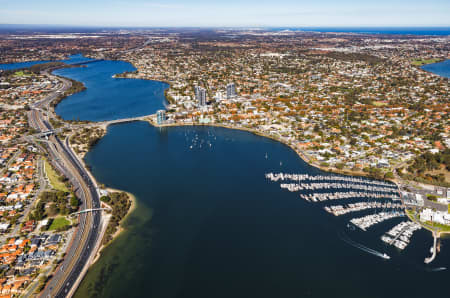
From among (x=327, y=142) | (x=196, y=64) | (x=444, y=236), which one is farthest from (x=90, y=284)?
(x=196, y=64)

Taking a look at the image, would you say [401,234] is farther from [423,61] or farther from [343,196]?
[423,61]

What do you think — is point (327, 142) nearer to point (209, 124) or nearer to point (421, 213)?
point (421, 213)

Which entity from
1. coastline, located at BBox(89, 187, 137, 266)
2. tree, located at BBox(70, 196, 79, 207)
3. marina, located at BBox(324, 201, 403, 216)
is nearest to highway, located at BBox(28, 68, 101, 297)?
coastline, located at BBox(89, 187, 137, 266)

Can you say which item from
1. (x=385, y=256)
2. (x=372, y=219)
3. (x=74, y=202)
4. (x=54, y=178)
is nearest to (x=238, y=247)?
(x=385, y=256)

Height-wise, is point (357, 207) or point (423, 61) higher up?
point (423, 61)

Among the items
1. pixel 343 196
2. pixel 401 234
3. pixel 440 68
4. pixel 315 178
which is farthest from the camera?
pixel 440 68

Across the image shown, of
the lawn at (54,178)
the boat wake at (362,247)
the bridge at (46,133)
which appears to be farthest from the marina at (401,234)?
the bridge at (46,133)
